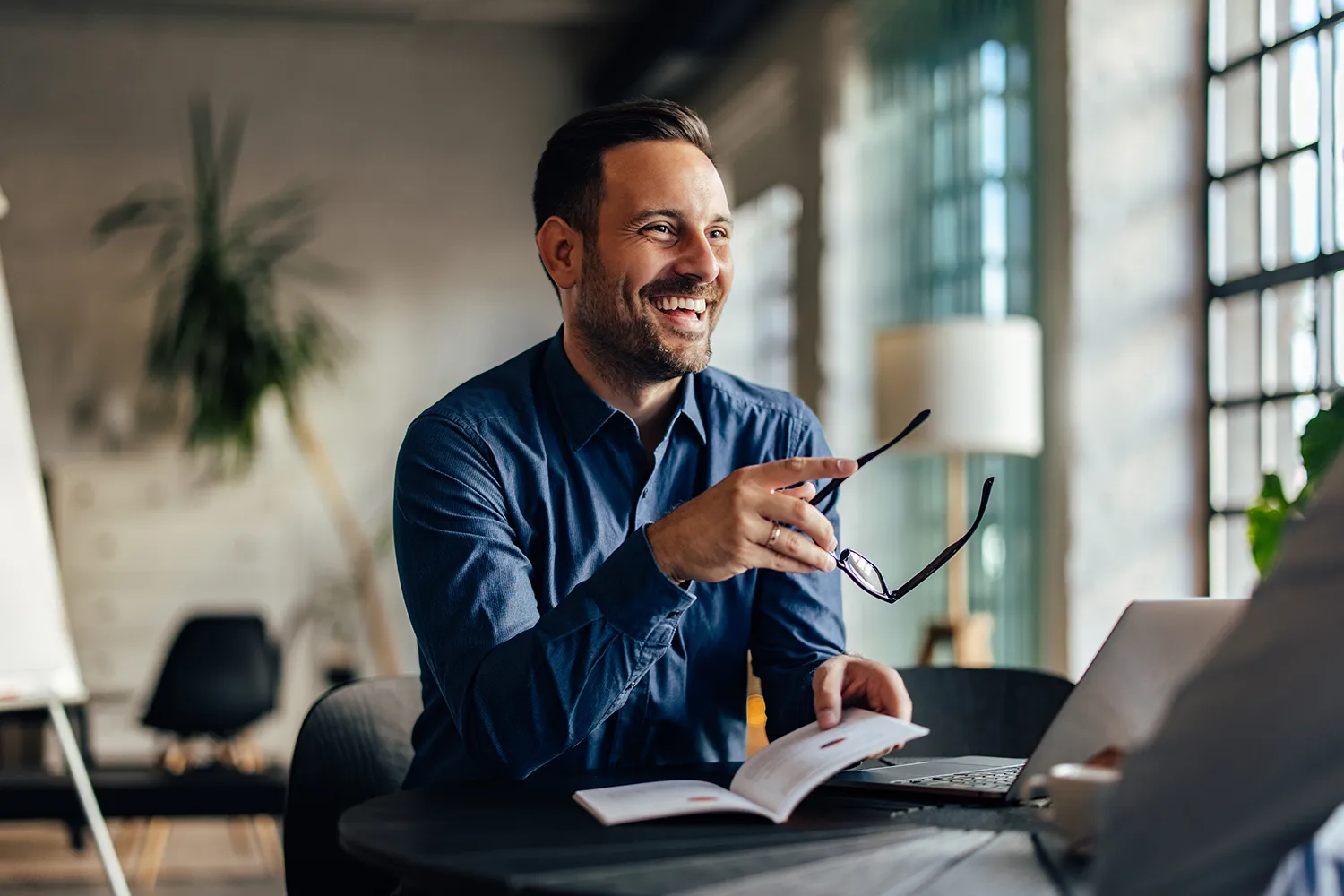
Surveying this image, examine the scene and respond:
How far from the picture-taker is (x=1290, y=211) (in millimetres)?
3480

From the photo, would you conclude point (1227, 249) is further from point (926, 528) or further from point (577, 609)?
point (577, 609)

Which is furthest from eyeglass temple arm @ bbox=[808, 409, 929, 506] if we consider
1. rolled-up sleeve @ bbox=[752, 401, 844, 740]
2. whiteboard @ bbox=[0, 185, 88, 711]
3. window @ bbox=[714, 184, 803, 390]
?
window @ bbox=[714, 184, 803, 390]

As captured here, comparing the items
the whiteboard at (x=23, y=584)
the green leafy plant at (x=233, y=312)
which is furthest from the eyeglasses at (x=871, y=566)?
the green leafy plant at (x=233, y=312)

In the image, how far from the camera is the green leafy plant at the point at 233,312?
676cm

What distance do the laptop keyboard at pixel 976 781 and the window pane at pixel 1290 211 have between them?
8.15 ft

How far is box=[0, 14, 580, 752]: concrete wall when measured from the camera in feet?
24.7

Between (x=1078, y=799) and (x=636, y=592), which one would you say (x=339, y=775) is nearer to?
(x=636, y=592)

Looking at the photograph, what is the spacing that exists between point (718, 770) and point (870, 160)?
14.3 feet

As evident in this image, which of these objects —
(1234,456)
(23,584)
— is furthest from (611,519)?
(1234,456)

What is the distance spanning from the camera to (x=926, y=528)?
195 inches

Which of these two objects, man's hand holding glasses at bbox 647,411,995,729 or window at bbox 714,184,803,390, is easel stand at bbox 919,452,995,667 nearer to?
window at bbox 714,184,803,390

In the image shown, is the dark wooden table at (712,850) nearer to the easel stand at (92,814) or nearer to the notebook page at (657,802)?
the notebook page at (657,802)

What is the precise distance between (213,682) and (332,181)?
336cm

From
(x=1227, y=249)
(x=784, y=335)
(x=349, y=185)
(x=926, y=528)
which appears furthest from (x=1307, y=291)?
(x=349, y=185)
